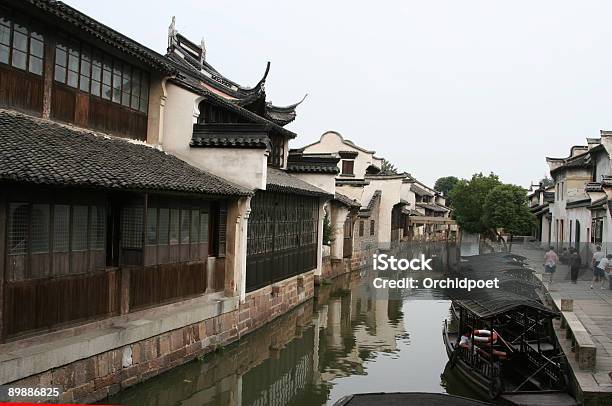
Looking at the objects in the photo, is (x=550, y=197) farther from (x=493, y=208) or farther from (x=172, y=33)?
(x=172, y=33)

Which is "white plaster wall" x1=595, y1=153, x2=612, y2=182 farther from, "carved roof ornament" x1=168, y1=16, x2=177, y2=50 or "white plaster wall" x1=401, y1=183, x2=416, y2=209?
"white plaster wall" x1=401, y1=183, x2=416, y2=209

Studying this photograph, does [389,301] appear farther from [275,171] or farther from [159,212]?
[159,212]

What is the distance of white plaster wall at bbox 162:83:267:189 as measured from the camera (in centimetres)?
1555

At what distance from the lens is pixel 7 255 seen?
8859 mm

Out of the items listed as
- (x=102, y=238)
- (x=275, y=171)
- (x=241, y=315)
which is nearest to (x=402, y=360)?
(x=241, y=315)

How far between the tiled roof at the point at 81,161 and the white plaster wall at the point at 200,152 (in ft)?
3.91

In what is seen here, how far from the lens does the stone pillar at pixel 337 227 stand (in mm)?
31984

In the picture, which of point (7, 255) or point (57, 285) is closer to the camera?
point (7, 255)

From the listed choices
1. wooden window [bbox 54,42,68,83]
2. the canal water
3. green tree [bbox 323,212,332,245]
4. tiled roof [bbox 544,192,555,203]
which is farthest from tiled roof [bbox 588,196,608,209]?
wooden window [bbox 54,42,68,83]

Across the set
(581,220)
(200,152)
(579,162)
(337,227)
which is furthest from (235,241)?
(579,162)

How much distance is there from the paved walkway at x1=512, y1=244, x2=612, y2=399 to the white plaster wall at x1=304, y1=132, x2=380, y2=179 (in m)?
18.4

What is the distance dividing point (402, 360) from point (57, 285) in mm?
8863

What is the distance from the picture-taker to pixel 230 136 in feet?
51.5

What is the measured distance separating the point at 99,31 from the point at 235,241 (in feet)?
19.2
